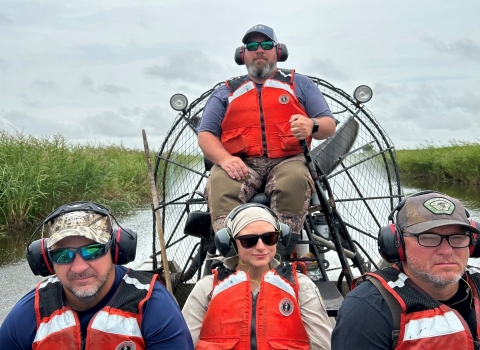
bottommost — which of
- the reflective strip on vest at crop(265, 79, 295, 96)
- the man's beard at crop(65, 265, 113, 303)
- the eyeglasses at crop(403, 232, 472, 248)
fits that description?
the man's beard at crop(65, 265, 113, 303)

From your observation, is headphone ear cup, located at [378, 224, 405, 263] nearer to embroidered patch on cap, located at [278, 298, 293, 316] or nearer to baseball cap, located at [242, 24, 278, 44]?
embroidered patch on cap, located at [278, 298, 293, 316]

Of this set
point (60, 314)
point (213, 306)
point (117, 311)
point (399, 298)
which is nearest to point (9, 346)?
point (60, 314)

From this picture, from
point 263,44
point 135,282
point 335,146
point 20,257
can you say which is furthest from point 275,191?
point 20,257

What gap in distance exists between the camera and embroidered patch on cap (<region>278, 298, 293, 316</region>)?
9.55 feet

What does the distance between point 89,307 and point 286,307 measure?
1.02 m

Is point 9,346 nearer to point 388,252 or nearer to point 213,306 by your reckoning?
point 213,306

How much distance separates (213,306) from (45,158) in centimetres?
962

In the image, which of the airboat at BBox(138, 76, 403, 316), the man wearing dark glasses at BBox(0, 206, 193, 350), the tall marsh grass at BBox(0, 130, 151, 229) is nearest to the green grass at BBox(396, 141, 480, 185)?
the tall marsh grass at BBox(0, 130, 151, 229)

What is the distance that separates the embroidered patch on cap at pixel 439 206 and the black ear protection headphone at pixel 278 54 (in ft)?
8.77

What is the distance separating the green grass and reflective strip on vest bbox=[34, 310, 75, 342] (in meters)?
20.9

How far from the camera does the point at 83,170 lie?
1257cm

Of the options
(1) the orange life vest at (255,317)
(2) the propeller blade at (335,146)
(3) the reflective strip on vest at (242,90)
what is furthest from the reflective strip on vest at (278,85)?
(1) the orange life vest at (255,317)

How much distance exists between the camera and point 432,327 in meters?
2.18

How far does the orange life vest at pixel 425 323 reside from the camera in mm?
2174
